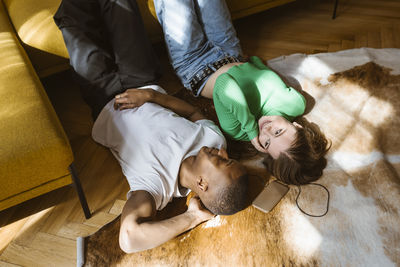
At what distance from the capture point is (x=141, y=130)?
1.14 meters

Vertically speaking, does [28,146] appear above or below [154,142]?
above

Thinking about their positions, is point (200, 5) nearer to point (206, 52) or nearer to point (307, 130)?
point (206, 52)

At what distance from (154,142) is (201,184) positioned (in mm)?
230

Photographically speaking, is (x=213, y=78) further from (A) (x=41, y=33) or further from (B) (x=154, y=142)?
(A) (x=41, y=33)

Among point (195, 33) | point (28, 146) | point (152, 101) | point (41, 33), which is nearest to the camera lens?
point (28, 146)

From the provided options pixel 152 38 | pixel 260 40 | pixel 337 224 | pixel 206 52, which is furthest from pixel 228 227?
pixel 260 40

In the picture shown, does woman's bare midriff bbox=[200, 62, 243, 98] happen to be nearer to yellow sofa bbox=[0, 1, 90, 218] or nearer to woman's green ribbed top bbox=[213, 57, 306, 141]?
woman's green ribbed top bbox=[213, 57, 306, 141]

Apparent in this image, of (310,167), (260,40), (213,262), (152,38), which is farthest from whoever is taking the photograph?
(260,40)

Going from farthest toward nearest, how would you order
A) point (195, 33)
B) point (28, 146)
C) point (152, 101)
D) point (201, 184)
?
point (195, 33) < point (152, 101) < point (201, 184) < point (28, 146)

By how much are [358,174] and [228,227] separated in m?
0.54

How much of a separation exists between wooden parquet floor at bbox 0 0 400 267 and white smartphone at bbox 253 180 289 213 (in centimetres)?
54

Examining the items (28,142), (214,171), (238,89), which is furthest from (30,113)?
(238,89)

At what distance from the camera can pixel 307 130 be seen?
A: 121 cm

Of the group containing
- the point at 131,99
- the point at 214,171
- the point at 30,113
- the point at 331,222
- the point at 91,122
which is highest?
the point at 30,113
